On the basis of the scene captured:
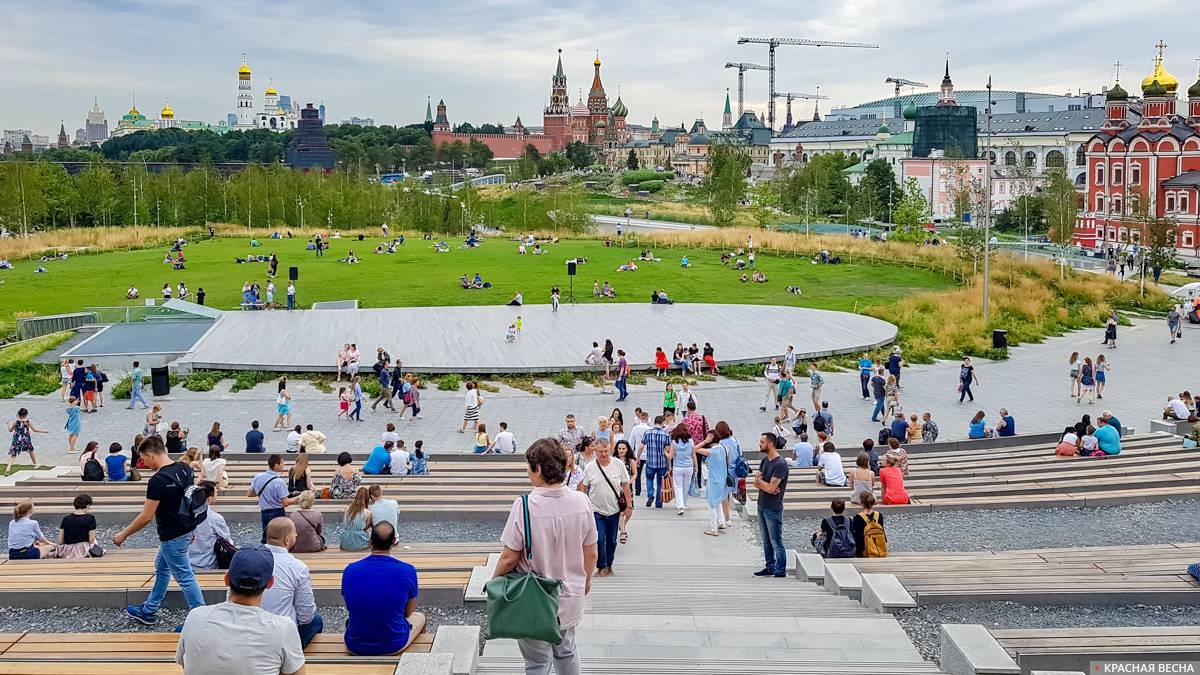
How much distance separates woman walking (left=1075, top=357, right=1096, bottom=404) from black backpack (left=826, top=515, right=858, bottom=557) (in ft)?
51.4

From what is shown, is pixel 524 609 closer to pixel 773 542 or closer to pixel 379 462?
pixel 773 542

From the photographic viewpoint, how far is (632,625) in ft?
22.0

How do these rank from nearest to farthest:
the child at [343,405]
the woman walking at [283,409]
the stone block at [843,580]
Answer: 1. the stone block at [843,580]
2. the woman walking at [283,409]
3. the child at [343,405]

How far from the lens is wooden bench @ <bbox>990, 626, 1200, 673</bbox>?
5.66m

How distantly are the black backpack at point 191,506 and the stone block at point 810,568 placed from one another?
15.2ft

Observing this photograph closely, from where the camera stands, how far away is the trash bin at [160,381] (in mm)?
23422

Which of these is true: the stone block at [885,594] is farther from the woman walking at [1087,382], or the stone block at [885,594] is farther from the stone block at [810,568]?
the woman walking at [1087,382]

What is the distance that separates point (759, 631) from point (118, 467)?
10.5 m

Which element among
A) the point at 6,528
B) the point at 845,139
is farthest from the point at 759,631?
the point at 845,139

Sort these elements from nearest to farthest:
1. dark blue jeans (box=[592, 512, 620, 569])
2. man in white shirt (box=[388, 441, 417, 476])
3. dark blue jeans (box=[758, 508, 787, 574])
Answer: dark blue jeans (box=[592, 512, 620, 569]) < dark blue jeans (box=[758, 508, 787, 574]) < man in white shirt (box=[388, 441, 417, 476])

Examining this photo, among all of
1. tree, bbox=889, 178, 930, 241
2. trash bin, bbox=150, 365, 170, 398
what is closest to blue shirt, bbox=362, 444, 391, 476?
trash bin, bbox=150, 365, 170, 398

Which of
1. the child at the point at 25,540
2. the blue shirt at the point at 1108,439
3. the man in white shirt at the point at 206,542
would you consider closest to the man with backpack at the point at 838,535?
the man in white shirt at the point at 206,542

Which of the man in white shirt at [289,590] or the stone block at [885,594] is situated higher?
the man in white shirt at [289,590]

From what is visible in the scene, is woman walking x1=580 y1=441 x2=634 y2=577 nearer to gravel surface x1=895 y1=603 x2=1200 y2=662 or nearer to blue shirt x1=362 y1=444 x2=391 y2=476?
gravel surface x1=895 y1=603 x2=1200 y2=662
